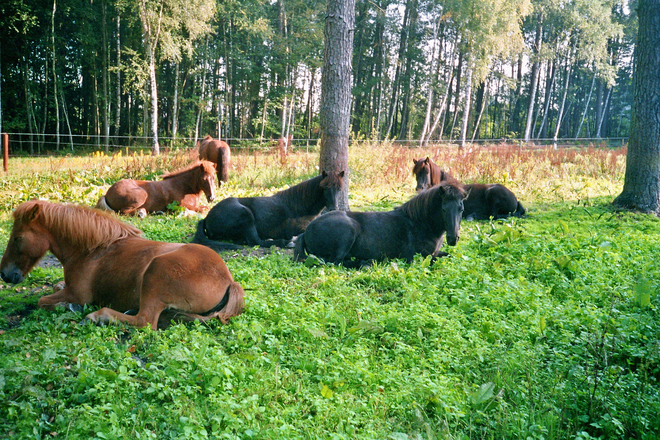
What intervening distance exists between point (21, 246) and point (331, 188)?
209 inches

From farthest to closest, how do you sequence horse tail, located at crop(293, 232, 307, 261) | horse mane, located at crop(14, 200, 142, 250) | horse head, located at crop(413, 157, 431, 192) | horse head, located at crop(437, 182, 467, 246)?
horse head, located at crop(413, 157, 431, 192) → horse tail, located at crop(293, 232, 307, 261) → horse head, located at crop(437, 182, 467, 246) → horse mane, located at crop(14, 200, 142, 250)

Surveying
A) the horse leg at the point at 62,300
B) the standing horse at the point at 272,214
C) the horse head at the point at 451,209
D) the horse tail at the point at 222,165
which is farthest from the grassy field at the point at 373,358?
the horse tail at the point at 222,165

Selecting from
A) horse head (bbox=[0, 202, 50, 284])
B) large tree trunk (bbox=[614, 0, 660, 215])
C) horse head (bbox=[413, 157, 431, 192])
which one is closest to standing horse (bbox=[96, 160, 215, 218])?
horse head (bbox=[413, 157, 431, 192])

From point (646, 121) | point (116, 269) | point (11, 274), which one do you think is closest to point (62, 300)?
point (11, 274)

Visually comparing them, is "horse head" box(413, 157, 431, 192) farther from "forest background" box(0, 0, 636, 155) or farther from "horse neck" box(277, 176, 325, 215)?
"forest background" box(0, 0, 636, 155)

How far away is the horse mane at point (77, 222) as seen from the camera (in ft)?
15.8

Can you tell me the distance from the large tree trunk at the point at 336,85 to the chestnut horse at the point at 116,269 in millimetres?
5076

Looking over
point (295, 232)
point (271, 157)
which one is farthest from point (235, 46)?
point (295, 232)

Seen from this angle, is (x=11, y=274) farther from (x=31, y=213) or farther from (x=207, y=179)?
(x=207, y=179)

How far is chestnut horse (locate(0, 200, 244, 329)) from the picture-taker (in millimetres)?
4309

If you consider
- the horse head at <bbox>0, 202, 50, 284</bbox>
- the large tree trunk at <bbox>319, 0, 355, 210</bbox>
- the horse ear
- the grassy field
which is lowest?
the grassy field

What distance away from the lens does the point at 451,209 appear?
23.1 ft

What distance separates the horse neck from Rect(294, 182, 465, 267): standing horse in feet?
5.29

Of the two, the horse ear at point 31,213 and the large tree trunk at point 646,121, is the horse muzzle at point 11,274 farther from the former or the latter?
the large tree trunk at point 646,121
